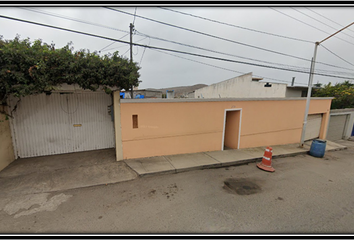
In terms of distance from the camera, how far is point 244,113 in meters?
7.60

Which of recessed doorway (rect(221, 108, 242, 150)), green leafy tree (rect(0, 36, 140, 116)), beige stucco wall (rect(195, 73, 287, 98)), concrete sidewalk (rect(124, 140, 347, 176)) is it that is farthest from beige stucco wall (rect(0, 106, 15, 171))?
beige stucco wall (rect(195, 73, 287, 98))

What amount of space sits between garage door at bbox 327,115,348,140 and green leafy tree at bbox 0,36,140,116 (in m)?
15.2

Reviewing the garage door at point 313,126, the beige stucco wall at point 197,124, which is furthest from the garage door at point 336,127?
the beige stucco wall at point 197,124

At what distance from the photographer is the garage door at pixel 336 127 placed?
11859 millimetres

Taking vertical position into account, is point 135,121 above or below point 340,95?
below

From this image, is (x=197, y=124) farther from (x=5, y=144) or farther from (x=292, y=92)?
(x=292, y=92)

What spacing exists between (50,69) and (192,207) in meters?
5.18

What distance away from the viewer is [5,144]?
4.93 metres

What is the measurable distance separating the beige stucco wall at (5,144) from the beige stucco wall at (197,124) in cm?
364

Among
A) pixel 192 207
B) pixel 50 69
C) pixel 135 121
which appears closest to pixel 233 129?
pixel 135 121

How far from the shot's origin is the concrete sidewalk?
5.10m

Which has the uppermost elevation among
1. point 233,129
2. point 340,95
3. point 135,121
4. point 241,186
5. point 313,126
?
point 340,95

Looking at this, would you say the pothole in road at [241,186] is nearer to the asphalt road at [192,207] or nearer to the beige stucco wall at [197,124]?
the asphalt road at [192,207]

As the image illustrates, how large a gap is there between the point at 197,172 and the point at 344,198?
3876 millimetres
